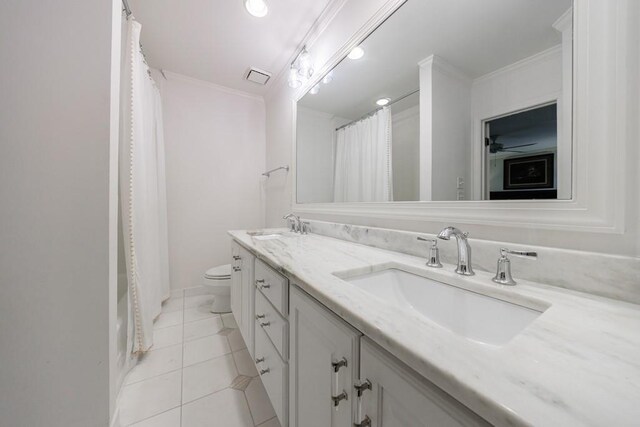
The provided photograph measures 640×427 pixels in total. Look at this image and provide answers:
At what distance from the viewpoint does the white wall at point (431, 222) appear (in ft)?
1.67

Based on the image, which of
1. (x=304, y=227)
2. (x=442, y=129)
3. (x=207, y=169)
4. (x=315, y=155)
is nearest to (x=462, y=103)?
(x=442, y=129)

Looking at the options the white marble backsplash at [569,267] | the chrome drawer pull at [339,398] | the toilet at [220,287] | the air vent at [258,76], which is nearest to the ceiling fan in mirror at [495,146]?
the white marble backsplash at [569,267]

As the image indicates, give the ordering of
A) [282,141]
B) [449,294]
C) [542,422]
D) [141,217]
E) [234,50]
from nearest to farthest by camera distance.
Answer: [542,422] → [449,294] → [141,217] → [234,50] → [282,141]

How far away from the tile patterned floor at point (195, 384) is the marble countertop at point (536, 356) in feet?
3.22

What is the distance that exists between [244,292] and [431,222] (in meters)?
1.06

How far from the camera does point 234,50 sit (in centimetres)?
189

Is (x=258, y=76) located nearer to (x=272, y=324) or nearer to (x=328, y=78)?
(x=328, y=78)

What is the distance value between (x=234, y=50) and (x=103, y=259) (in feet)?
6.08

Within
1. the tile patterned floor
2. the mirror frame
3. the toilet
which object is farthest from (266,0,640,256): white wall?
the tile patterned floor

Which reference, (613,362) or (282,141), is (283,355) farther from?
(282,141)

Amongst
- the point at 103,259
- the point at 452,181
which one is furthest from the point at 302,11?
the point at 103,259

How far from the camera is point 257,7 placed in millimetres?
1460

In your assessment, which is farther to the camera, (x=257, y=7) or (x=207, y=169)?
(x=207, y=169)

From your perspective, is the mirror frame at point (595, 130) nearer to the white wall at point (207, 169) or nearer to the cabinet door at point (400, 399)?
the cabinet door at point (400, 399)
